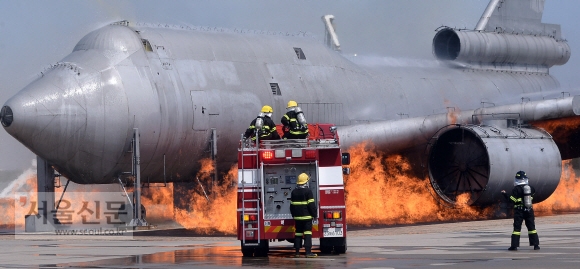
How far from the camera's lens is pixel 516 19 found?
154ft

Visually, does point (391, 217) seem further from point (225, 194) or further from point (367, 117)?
point (225, 194)

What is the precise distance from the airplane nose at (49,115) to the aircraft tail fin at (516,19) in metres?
21.0

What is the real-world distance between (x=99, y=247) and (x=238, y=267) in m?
6.99

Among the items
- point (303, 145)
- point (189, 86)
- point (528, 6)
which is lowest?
point (303, 145)

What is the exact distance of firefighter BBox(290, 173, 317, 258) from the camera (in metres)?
20.4

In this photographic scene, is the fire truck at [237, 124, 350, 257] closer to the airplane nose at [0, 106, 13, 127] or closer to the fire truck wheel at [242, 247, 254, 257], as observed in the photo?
the fire truck wheel at [242, 247, 254, 257]

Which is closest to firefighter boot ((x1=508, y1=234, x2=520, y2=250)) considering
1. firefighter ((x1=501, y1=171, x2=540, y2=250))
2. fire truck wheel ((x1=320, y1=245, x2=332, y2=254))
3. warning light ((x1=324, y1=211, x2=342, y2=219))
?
firefighter ((x1=501, y1=171, x2=540, y2=250))

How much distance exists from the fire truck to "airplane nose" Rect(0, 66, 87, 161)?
9694mm

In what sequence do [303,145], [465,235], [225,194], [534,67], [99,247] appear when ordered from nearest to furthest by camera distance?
1. [303,145]
2. [99,247]
3. [465,235]
4. [225,194]
5. [534,67]

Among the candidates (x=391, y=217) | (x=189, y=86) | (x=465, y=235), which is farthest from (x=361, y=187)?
(x=465, y=235)

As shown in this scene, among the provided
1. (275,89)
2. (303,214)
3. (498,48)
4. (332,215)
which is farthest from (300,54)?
(303,214)

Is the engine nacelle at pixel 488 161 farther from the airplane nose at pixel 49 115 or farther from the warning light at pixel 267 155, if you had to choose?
the warning light at pixel 267 155

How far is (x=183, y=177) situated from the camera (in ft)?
111

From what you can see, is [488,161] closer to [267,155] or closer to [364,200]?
[364,200]
